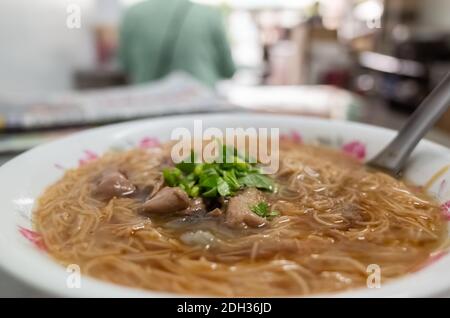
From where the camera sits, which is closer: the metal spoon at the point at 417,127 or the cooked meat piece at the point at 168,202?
the cooked meat piece at the point at 168,202

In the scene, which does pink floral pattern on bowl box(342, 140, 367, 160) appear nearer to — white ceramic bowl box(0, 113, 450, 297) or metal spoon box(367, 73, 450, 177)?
white ceramic bowl box(0, 113, 450, 297)

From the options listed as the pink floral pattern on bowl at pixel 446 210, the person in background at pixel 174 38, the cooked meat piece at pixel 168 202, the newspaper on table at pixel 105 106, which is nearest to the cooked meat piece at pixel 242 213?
the cooked meat piece at pixel 168 202

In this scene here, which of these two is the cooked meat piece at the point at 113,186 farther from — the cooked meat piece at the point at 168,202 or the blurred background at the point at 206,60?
the blurred background at the point at 206,60

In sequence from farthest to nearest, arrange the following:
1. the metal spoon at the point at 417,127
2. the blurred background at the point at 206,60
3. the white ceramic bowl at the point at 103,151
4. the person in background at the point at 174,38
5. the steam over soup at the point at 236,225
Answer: the person in background at the point at 174,38
the blurred background at the point at 206,60
the metal spoon at the point at 417,127
the steam over soup at the point at 236,225
the white ceramic bowl at the point at 103,151

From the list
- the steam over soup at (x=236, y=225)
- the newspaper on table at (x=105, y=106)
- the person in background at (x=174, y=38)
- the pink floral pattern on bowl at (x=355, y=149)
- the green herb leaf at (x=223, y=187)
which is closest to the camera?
the steam over soup at (x=236, y=225)

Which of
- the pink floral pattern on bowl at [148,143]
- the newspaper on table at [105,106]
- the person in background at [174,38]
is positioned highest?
the person in background at [174,38]

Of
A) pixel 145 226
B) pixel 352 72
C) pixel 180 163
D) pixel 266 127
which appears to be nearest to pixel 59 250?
pixel 145 226

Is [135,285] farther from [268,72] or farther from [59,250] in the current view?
[268,72]

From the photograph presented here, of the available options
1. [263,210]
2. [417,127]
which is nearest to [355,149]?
[417,127]
